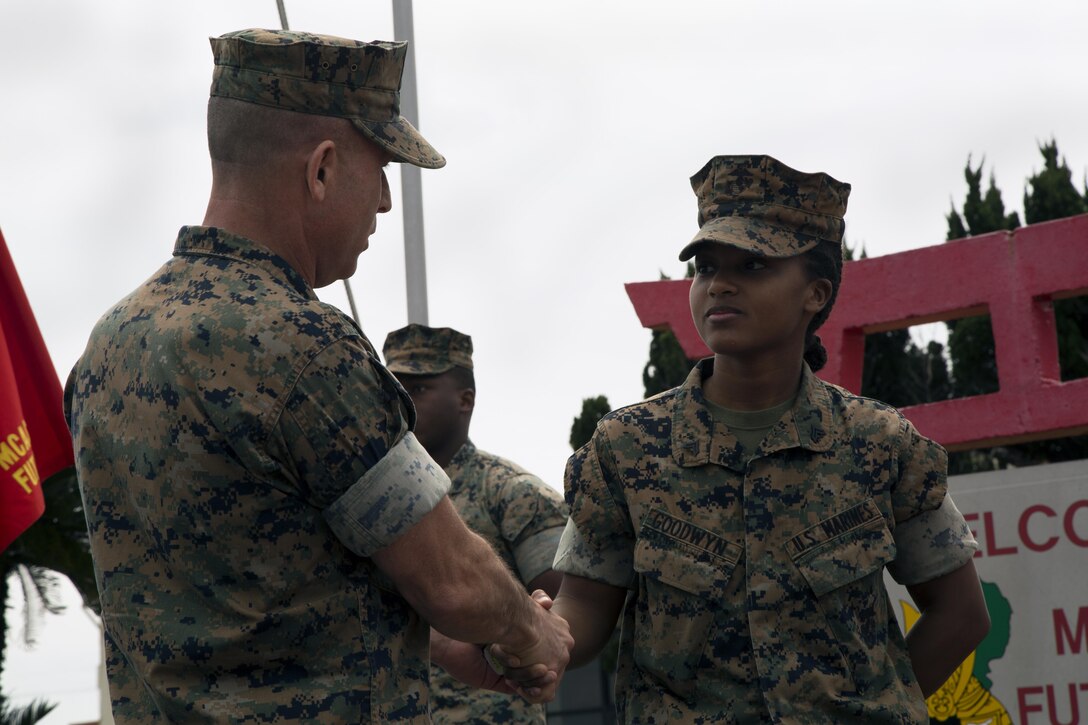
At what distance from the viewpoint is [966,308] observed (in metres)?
8.62

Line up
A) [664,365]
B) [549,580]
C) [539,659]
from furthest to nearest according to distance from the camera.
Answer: [664,365] < [549,580] < [539,659]

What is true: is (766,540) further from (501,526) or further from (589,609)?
(501,526)

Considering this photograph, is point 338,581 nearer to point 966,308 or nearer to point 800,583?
point 800,583

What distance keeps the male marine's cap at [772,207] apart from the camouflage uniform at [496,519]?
2135mm

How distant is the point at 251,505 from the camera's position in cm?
243

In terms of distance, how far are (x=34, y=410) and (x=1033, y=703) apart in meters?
4.92

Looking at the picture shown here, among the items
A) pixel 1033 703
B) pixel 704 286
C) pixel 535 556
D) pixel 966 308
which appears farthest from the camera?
pixel 966 308

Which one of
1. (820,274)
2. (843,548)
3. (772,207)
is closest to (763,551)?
(843,548)

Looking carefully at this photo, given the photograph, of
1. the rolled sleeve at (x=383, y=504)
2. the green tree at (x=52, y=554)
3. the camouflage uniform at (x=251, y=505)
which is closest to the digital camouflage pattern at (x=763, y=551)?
the camouflage uniform at (x=251, y=505)

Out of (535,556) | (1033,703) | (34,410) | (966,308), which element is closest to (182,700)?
(535,556)

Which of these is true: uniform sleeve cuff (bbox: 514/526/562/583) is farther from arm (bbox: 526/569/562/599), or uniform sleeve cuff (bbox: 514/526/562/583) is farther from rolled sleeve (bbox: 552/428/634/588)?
rolled sleeve (bbox: 552/428/634/588)

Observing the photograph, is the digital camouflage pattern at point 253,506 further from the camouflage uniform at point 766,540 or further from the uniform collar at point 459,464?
the uniform collar at point 459,464

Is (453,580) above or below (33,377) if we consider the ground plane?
below

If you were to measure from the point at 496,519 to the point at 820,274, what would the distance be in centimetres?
255
